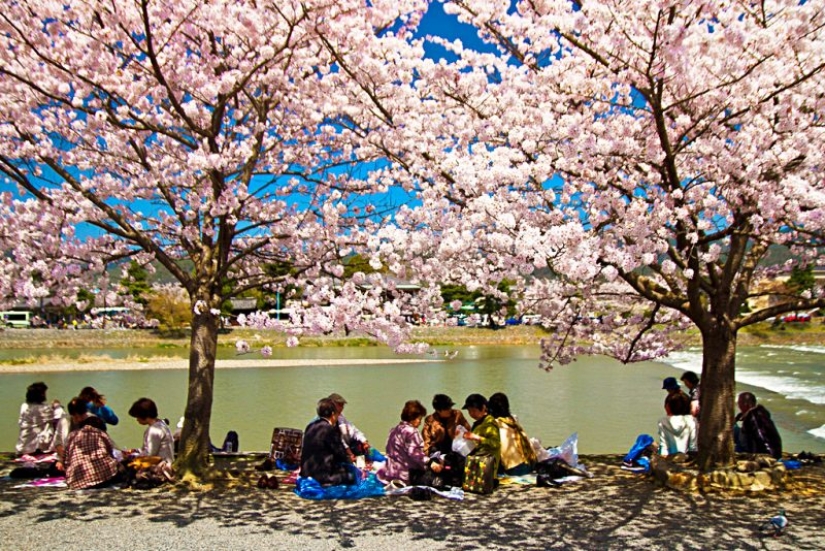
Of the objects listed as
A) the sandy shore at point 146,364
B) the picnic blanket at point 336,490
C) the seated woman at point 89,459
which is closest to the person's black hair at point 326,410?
the picnic blanket at point 336,490

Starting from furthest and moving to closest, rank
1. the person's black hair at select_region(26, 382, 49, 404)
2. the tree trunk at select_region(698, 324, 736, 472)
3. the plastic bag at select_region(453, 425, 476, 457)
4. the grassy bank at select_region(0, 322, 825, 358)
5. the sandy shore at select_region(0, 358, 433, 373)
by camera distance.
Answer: the grassy bank at select_region(0, 322, 825, 358) → the sandy shore at select_region(0, 358, 433, 373) → the person's black hair at select_region(26, 382, 49, 404) → the plastic bag at select_region(453, 425, 476, 457) → the tree trunk at select_region(698, 324, 736, 472)

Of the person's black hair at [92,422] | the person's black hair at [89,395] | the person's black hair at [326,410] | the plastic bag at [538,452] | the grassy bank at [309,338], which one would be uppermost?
the grassy bank at [309,338]

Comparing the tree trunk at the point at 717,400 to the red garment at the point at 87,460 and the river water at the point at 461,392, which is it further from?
the red garment at the point at 87,460

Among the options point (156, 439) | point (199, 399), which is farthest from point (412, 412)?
point (156, 439)

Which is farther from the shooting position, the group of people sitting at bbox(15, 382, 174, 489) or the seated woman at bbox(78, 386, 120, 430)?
the seated woman at bbox(78, 386, 120, 430)

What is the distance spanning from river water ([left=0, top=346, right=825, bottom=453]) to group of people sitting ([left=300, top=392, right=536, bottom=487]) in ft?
13.1

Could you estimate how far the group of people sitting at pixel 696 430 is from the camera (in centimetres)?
652

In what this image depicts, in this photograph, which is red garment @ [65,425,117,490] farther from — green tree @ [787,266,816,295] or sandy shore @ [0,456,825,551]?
green tree @ [787,266,816,295]

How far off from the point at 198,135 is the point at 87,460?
3.23 meters

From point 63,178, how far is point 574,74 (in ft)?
16.0

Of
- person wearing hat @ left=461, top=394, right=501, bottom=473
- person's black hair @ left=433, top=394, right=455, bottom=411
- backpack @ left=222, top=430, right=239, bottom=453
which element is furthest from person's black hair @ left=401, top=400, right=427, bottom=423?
backpack @ left=222, top=430, right=239, bottom=453

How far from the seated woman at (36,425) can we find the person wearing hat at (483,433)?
14.2ft

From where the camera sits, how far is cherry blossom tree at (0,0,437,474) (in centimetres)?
588

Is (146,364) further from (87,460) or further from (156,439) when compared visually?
(87,460)
